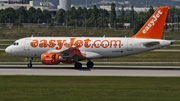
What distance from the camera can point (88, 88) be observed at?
141ft

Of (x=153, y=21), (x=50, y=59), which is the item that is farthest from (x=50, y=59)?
(x=153, y=21)

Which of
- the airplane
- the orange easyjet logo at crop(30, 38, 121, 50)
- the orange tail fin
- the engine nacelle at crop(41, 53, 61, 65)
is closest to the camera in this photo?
the engine nacelle at crop(41, 53, 61, 65)

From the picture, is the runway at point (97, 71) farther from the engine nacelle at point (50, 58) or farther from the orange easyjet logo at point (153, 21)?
the orange easyjet logo at point (153, 21)

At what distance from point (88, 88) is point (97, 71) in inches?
575

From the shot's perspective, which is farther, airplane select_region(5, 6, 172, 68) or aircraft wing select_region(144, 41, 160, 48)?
airplane select_region(5, 6, 172, 68)

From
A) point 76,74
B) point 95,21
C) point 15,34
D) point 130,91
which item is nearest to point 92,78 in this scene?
point 76,74

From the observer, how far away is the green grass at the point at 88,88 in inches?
1503

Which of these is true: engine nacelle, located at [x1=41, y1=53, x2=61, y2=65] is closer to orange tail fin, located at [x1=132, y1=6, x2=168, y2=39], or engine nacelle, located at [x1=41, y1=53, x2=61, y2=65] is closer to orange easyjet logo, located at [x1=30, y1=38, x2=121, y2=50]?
orange easyjet logo, located at [x1=30, y1=38, x2=121, y2=50]

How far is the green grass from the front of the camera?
3819 centimetres

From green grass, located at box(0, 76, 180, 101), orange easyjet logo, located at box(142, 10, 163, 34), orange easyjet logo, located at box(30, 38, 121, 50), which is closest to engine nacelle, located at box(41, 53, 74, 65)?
orange easyjet logo, located at box(30, 38, 121, 50)

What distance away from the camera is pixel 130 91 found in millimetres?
41156

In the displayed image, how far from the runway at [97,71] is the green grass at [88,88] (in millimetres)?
3820

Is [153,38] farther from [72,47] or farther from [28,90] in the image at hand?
[28,90]

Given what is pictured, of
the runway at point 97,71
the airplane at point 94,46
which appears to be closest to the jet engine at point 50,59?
the airplane at point 94,46
